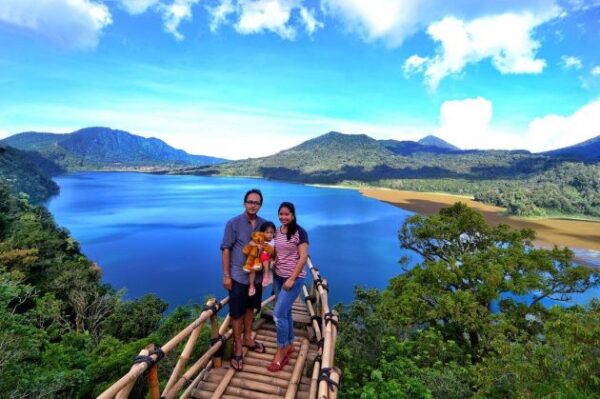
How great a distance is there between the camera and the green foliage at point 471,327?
4.45 meters

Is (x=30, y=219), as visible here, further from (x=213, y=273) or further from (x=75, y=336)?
(x=75, y=336)

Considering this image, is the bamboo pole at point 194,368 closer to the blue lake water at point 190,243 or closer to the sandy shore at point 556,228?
the blue lake water at point 190,243

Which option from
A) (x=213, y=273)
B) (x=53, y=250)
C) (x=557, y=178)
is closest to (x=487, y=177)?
(x=557, y=178)

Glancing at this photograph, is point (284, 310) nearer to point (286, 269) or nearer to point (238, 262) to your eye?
point (286, 269)

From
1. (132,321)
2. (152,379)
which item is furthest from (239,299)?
(132,321)

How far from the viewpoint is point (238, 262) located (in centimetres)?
396

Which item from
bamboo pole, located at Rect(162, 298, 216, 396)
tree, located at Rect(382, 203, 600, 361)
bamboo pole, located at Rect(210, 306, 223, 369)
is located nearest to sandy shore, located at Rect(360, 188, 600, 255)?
tree, located at Rect(382, 203, 600, 361)

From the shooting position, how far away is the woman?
381cm

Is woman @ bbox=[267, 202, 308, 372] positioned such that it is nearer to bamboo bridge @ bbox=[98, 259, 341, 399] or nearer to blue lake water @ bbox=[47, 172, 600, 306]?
bamboo bridge @ bbox=[98, 259, 341, 399]

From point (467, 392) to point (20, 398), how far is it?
25.2ft

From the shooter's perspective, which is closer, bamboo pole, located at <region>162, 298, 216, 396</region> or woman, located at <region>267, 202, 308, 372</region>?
bamboo pole, located at <region>162, 298, 216, 396</region>

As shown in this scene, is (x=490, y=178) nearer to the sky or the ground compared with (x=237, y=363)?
nearer to the ground

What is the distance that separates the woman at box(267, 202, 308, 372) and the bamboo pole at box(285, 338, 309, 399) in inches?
7.3

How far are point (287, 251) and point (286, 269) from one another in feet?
0.72
